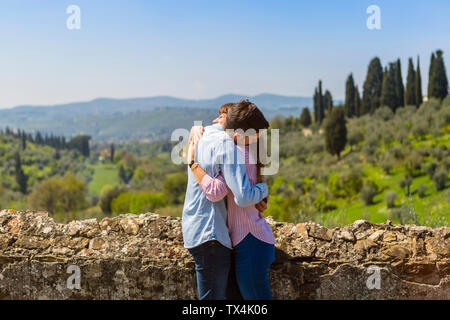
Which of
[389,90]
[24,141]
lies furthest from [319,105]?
[24,141]

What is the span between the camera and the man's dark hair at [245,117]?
98.6 inches

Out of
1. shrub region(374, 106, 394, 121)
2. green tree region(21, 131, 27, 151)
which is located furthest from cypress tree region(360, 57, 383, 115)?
green tree region(21, 131, 27, 151)

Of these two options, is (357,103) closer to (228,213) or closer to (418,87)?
(418,87)

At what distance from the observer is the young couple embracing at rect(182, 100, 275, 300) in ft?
8.14

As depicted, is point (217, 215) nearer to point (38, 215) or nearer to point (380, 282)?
point (380, 282)

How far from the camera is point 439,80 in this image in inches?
1794

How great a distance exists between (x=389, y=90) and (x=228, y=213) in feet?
174

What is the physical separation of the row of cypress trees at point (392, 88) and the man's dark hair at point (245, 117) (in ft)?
157

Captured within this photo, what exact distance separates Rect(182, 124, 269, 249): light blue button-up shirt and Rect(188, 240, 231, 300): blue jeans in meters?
0.05

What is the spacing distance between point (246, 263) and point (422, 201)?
882 inches

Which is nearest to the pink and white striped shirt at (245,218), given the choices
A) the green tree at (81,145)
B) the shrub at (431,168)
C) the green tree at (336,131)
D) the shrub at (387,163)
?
the shrub at (431,168)

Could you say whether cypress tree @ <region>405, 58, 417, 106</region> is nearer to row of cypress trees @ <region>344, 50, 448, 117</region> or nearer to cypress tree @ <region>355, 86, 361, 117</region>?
row of cypress trees @ <region>344, 50, 448, 117</region>

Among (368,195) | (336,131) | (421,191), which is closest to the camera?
A: (421,191)
